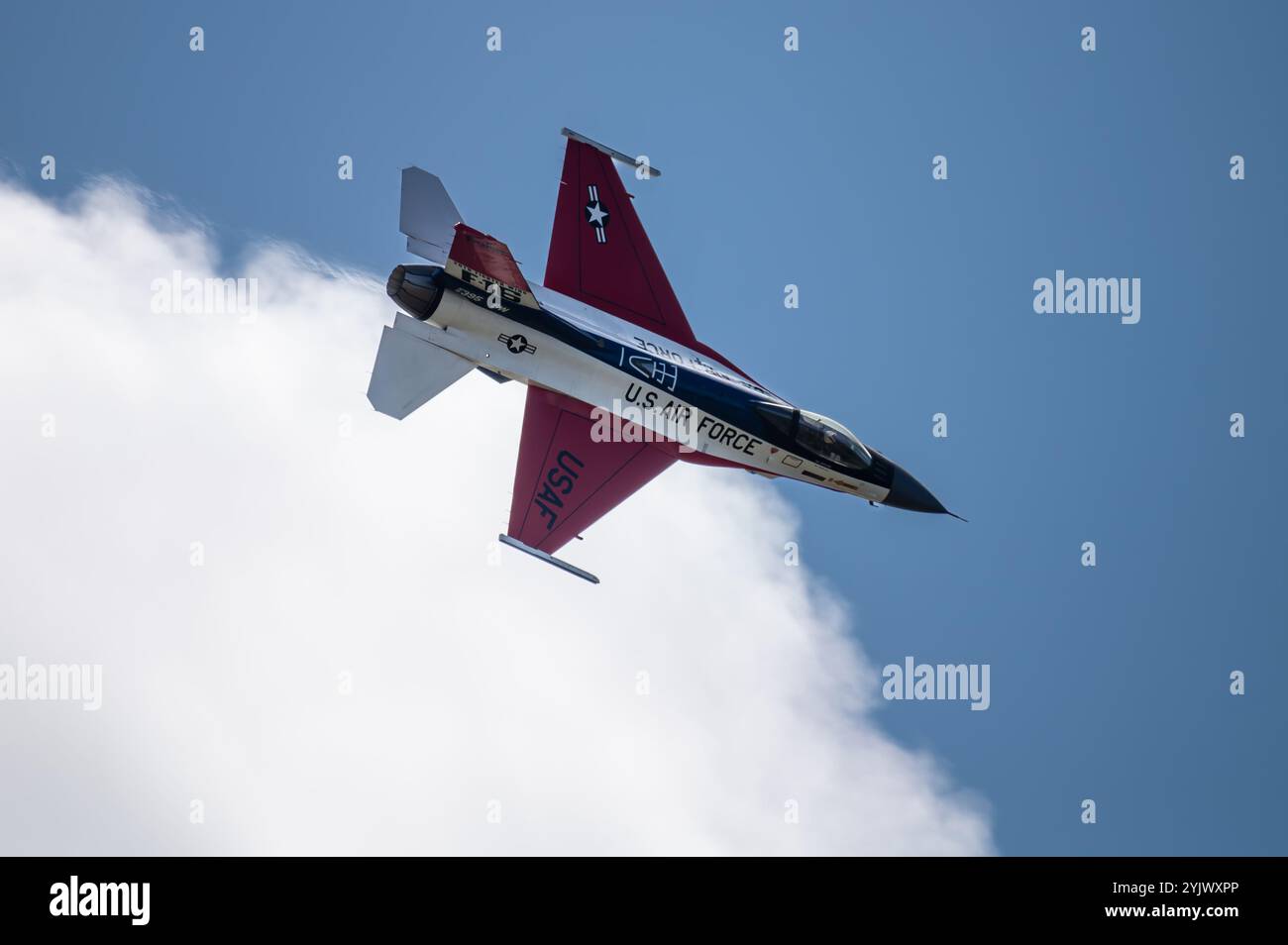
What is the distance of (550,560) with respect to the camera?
25.5m

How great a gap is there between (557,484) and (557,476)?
0.17 meters

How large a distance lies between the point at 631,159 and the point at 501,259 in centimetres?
546

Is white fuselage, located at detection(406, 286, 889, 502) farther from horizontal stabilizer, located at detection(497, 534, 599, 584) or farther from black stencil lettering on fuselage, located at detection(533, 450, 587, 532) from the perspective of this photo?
horizontal stabilizer, located at detection(497, 534, 599, 584)

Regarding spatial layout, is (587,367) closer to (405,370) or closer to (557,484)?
(557,484)

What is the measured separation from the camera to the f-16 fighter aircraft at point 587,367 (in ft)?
79.7

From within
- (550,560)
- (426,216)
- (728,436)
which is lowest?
(550,560)

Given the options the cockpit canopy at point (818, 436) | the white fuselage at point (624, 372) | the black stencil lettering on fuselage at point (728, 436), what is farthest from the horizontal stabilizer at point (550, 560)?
the cockpit canopy at point (818, 436)

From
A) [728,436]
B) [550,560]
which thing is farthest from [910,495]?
[550,560]

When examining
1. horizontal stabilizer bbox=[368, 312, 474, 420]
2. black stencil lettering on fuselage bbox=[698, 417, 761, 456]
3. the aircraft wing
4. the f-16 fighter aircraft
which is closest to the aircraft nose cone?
the f-16 fighter aircraft

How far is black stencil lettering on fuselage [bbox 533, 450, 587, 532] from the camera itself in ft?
86.3

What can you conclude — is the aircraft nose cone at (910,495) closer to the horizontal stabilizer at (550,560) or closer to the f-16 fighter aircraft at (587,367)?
the f-16 fighter aircraft at (587,367)

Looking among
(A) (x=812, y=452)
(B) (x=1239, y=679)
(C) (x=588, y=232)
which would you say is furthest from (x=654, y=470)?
(B) (x=1239, y=679)

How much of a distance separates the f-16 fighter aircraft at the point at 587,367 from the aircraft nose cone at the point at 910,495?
0.10 ft

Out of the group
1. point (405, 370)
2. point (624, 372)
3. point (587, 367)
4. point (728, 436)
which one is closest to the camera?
point (405, 370)
